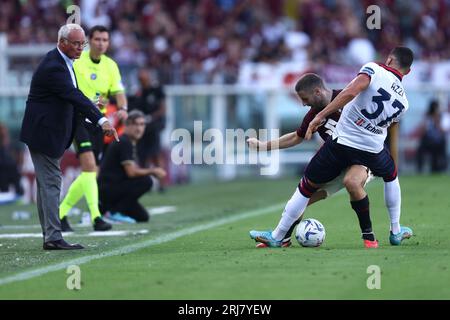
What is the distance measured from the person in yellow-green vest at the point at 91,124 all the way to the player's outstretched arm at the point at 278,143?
2.95 meters

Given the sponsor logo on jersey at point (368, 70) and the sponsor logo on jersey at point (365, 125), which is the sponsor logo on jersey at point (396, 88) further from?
the sponsor logo on jersey at point (365, 125)

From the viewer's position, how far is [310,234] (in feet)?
33.6

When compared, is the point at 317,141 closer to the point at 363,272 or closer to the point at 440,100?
the point at 440,100

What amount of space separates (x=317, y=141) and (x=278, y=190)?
190 inches

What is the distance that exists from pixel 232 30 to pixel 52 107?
56.1 feet

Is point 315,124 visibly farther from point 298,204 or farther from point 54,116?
point 54,116

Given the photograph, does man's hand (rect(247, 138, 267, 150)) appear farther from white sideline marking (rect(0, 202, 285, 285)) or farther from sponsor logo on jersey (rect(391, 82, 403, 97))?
white sideline marking (rect(0, 202, 285, 285))

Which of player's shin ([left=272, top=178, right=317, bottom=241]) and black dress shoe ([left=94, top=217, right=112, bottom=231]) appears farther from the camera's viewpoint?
black dress shoe ([left=94, top=217, right=112, bottom=231])

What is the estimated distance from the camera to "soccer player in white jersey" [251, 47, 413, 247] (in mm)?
9891

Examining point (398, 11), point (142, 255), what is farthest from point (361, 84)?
point (398, 11)

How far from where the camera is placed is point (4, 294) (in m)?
7.74

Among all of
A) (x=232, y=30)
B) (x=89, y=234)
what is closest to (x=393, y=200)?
(x=89, y=234)

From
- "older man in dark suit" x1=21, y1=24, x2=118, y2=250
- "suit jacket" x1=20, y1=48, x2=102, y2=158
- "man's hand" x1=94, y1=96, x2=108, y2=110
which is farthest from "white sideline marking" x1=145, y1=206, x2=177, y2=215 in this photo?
"suit jacket" x1=20, y1=48, x2=102, y2=158

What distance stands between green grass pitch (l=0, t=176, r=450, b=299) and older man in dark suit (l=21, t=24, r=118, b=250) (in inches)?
17.5
